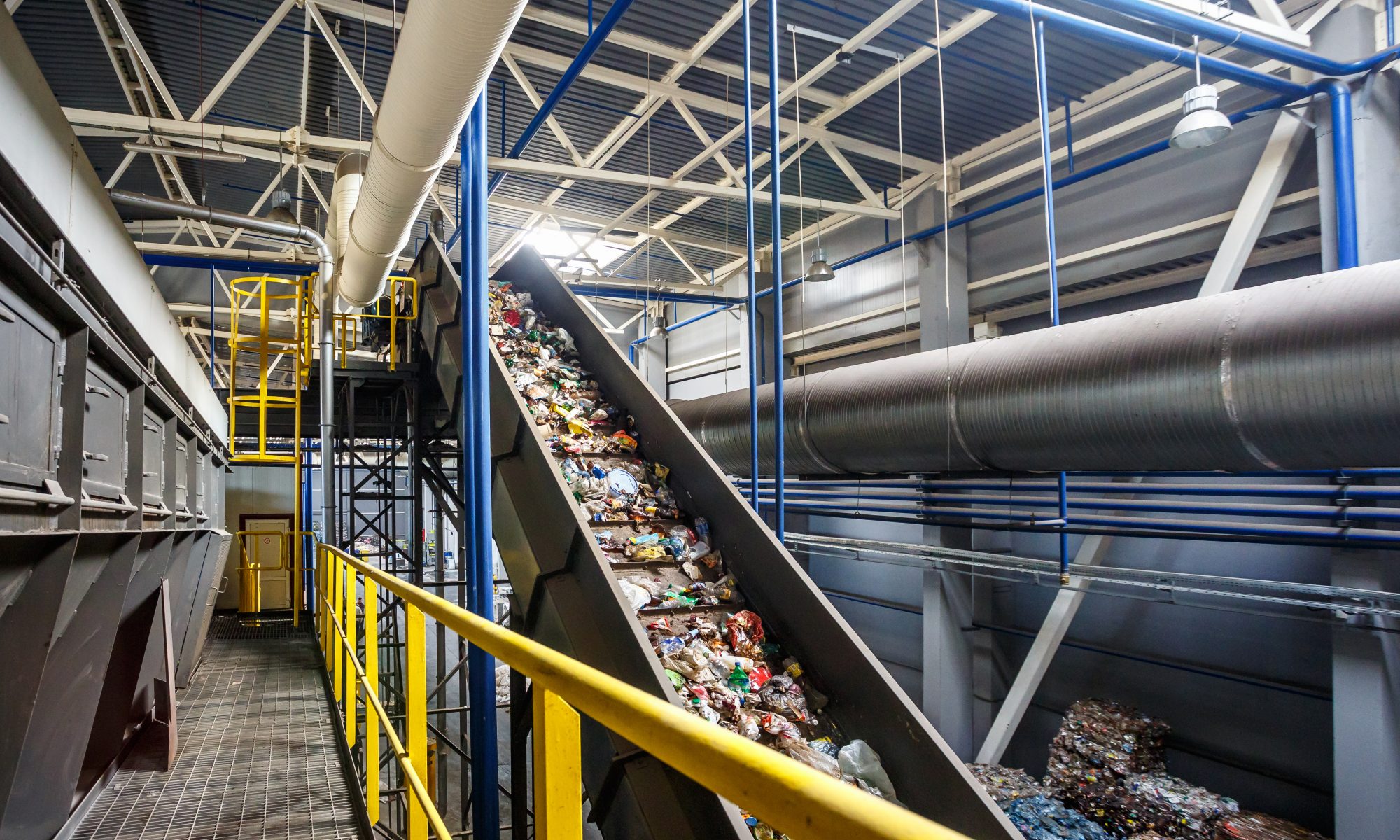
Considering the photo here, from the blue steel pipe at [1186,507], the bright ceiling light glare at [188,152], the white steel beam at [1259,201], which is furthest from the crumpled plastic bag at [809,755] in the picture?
the bright ceiling light glare at [188,152]

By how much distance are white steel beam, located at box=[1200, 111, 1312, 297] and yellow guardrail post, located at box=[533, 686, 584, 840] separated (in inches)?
313

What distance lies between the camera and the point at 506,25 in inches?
106

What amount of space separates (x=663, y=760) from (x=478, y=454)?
10.1ft

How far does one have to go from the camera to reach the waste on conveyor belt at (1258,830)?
20.0ft

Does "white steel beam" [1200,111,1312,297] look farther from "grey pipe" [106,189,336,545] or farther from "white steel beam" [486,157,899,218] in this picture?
"grey pipe" [106,189,336,545]

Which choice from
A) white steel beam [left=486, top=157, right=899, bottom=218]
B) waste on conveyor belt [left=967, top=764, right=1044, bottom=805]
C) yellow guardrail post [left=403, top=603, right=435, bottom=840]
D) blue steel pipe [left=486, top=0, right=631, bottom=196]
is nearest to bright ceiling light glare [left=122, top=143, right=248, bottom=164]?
white steel beam [left=486, top=157, right=899, bottom=218]

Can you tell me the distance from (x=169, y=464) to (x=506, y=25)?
378 centimetres

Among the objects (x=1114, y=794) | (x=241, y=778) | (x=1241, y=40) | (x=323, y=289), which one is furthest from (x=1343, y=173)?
(x=323, y=289)

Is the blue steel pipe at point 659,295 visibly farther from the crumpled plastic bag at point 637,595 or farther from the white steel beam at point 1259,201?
the crumpled plastic bag at point 637,595

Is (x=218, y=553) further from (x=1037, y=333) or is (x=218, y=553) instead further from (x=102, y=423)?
(x=1037, y=333)

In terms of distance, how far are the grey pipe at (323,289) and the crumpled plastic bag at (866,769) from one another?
20.1 feet

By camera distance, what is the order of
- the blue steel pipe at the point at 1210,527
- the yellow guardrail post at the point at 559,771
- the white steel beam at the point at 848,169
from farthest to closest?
the white steel beam at the point at 848,169 < the blue steel pipe at the point at 1210,527 < the yellow guardrail post at the point at 559,771

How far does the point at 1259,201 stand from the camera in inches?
282

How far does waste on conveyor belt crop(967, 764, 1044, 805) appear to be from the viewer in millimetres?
7648
